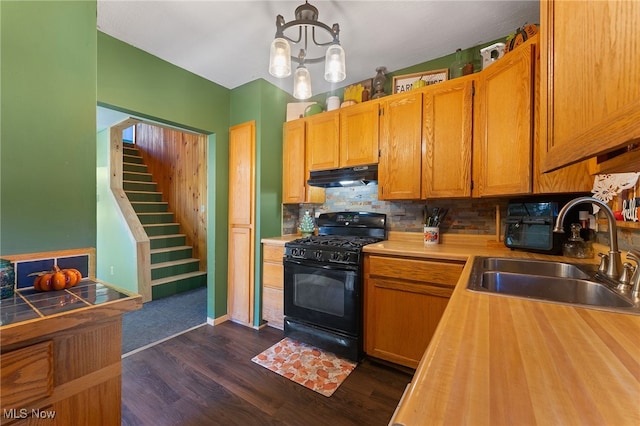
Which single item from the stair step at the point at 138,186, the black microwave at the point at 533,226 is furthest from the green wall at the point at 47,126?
the stair step at the point at 138,186

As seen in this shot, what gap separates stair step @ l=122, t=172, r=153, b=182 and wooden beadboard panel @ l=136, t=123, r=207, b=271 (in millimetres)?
133

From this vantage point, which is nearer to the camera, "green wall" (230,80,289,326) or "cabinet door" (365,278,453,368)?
"cabinet door" (365,278,453,368)

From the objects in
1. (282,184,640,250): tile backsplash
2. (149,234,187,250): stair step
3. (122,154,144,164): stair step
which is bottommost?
(149,234,187,250): stair step

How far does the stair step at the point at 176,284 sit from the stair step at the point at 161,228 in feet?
3.13

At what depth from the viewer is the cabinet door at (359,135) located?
7.49 feet

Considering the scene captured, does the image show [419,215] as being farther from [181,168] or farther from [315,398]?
[181,168]

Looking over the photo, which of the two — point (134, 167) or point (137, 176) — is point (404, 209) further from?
point (134, 167)

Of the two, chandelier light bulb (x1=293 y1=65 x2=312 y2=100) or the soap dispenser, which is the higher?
chandelier light bulb (x1=293 y1=65 x2=312 y2=100)

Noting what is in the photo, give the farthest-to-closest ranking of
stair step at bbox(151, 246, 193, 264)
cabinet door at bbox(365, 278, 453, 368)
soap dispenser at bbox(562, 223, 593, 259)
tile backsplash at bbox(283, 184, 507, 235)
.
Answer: stair step at bbox(151, 246, 193, 264)
tile backsplash at bbox(283, 184, 507, 235)
cabinet door at bbox(365, 278, 453, 368)
soap dispenser at bbox(562, 223, 593, 259)

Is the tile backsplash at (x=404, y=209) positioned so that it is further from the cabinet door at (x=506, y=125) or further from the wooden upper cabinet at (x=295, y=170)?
the cabinet door at (x=506, y=125)

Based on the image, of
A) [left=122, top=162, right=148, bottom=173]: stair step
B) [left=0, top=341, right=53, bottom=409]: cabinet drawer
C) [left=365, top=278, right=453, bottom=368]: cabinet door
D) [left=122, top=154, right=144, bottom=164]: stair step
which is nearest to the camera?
[left=0, top=341, right=53, bottom=409]: cabinet drawer

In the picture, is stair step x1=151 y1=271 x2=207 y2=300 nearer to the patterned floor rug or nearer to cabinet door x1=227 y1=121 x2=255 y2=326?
cabinet door x1=227 y1=121 x2=255 y2=326

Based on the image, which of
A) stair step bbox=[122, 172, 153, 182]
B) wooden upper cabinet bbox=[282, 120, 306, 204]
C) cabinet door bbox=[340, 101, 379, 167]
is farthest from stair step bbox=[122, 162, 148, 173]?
cabinet door bbox=[340, 101, 379, 167]

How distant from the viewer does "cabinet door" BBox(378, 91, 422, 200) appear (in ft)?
6.85
